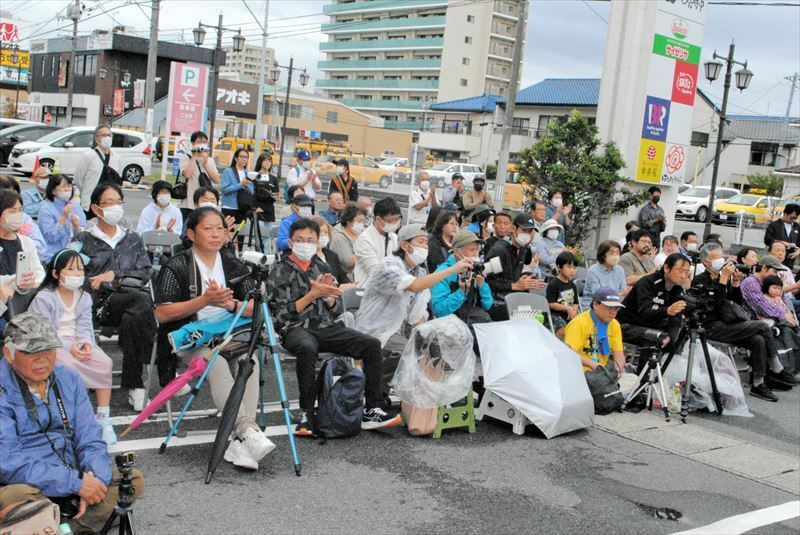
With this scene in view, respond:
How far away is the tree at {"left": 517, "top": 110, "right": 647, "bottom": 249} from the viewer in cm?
1520

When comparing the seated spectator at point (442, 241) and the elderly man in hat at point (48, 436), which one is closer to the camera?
the elderly man in hat at point (48, 436)

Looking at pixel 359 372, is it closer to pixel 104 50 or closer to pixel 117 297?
pixel 117 297

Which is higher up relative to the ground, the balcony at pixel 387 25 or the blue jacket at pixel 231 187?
the balcony at pixel 387 25

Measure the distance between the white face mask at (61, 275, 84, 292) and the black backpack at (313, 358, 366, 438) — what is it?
5.94 ft

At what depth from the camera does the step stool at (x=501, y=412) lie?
661cm

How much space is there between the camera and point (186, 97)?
20438 millimetres

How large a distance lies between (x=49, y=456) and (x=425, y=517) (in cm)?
219

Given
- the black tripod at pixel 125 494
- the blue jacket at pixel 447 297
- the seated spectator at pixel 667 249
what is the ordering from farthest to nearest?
the seated spectator at pixel 667 249 < the blue jacket at pixel 447 297 < the black tripod at pixel 125 494

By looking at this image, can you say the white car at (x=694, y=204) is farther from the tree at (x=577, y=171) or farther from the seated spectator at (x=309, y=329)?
the seated spectator at (x=309, y=329)

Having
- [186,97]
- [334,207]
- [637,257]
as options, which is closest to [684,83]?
[637,257]

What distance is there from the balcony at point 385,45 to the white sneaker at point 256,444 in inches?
3616

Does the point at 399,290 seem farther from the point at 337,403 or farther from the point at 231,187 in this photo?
the point at 231,187

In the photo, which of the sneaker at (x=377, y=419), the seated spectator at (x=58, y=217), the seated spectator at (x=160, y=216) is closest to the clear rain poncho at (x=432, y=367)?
the sneaker at (x=377, y=419)

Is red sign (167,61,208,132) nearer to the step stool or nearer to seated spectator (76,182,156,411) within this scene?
seated spectator (76,182,156,411)
